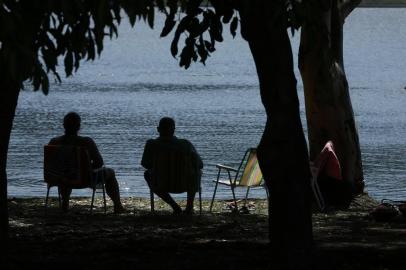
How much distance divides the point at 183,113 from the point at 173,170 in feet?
62.7

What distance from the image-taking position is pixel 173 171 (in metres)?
11.8

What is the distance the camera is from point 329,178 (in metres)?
13.2

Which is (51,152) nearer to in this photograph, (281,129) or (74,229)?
(74,229)

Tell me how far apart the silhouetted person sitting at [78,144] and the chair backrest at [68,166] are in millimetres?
177

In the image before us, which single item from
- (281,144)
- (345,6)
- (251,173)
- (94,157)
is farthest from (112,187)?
(281,144)

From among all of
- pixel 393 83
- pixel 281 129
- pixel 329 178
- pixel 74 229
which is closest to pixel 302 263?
pixel 281 129

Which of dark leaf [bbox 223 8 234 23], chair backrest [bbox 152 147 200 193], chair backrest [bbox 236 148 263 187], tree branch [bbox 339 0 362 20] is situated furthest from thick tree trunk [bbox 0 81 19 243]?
tree branch [bbox 339 0 362 20]

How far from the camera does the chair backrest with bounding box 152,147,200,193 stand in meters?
11.7

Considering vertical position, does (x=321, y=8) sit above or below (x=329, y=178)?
above

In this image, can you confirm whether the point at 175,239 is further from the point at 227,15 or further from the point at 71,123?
the point at 71,123

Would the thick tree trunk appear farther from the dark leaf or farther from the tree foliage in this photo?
the dark leaf

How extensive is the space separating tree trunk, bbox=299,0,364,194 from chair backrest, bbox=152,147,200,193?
2414 mm

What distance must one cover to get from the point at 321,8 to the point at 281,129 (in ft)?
2.43

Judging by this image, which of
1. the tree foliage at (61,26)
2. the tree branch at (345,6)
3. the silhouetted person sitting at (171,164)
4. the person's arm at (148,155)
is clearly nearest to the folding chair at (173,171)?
the silhouetted person sitting at (171,164)
